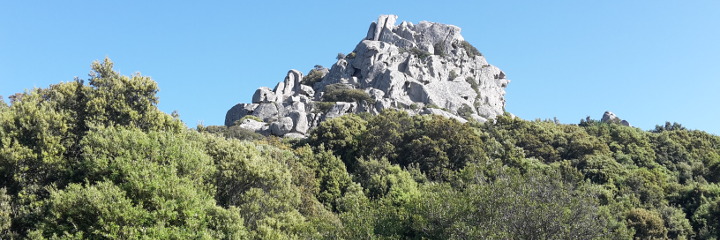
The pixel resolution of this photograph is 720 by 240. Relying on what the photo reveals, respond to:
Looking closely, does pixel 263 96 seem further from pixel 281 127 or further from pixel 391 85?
pixel 281 127

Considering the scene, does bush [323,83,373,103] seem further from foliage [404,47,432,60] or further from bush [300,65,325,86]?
foliage [404,47,432,60]

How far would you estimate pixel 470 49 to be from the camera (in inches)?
4820

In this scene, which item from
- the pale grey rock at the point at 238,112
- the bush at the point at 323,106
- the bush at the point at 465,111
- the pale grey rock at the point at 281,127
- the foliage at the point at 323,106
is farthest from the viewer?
the pale grey rock at the point at 238,112

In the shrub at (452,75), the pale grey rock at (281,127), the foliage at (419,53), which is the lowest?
the pale grey rock at (281,127)

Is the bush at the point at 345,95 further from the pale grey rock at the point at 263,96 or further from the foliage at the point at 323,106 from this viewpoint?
the pale grey rock at the point at 263,96

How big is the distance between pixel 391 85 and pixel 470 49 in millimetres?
34687

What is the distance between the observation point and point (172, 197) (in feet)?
84.8

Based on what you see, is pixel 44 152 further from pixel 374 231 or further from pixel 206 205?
pixel 374 231

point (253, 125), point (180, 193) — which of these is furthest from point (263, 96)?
point (180, 193)

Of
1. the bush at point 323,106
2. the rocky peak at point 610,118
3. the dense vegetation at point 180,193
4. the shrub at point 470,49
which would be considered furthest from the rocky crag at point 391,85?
the dense vegetation at point 180,193

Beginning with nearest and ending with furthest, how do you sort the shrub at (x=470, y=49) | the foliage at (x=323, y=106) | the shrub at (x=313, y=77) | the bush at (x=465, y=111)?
the foliage at (x=323, y=106)
the bush at (x=465, y=111)
the shrub at (x=313, y=77)
the shrub at (x=470, y=49)

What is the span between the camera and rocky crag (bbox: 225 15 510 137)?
85.4 metres

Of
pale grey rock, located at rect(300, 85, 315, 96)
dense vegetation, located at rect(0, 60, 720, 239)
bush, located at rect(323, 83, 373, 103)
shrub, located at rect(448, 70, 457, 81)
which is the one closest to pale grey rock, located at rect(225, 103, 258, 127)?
pale grey rock, located at rect(300, 85, 315, 96)

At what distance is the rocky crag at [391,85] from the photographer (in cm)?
8538
